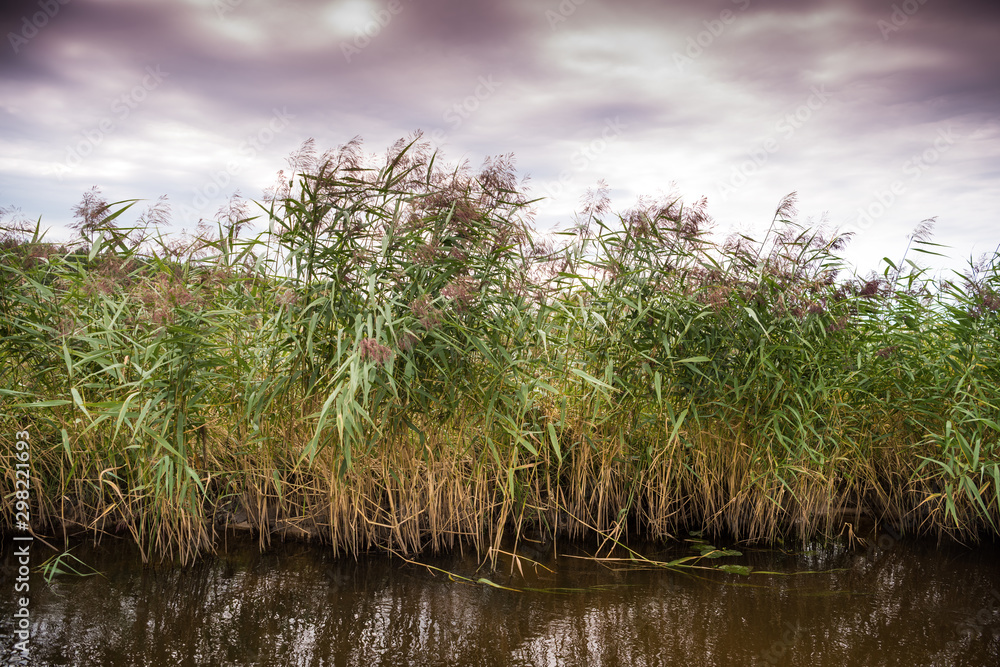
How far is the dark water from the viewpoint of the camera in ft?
8.45

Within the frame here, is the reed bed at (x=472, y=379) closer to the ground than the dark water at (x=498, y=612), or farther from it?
farther from it

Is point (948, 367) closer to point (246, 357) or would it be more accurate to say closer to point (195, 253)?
point (246, 357)

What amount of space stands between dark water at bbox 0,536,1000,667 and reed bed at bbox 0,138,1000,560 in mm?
258

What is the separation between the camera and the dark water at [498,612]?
258 cm

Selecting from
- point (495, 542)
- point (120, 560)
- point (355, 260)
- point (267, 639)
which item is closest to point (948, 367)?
point (495, 542)

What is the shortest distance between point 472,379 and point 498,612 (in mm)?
1129

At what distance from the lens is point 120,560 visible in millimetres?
3293

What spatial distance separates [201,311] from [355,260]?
0.84 meters

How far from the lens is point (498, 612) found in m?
2.91

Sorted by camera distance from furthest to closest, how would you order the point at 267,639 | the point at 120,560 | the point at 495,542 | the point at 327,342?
the point at 495,542 < the point at 120,560 < the point at 327,342 < the point at 267,639

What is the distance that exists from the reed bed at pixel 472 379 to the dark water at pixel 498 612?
0.84 feet

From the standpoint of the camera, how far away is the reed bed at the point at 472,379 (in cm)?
303

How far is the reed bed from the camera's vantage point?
3.03 metres

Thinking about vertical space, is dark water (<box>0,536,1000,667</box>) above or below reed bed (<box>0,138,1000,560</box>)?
below
